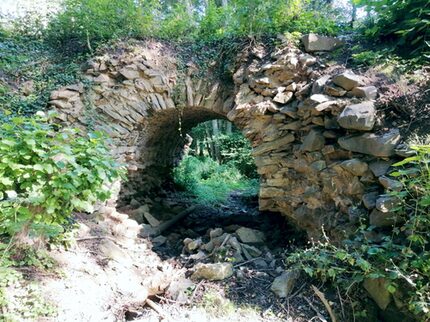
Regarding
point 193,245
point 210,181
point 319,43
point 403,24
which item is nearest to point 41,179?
point 193,245

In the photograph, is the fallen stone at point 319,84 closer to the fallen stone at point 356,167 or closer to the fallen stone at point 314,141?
the fallen stone at point 314,141

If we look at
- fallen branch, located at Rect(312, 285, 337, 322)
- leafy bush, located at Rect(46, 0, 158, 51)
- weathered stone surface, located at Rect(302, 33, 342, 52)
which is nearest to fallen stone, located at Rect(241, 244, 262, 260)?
fallen branch, located at Rect(312, 285, 337, 322)

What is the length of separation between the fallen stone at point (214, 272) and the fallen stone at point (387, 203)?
176 cm

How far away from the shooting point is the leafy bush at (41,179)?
2.38 metres

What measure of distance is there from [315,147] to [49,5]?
601 cm

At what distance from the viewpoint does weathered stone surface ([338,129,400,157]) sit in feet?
9.96

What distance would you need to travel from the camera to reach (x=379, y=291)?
8.69 ft

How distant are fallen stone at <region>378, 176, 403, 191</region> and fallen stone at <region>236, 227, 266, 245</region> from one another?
206 centimetres

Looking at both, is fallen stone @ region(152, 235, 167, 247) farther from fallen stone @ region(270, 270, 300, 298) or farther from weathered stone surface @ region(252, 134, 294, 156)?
fallen stone @ region(270, 270, 300, 298)

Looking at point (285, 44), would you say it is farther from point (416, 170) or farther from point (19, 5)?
point (19, 5)

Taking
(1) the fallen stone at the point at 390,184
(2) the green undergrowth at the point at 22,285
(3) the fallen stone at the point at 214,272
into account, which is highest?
(1) the fallen stone at the point at 390,184

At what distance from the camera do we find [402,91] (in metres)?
3.41

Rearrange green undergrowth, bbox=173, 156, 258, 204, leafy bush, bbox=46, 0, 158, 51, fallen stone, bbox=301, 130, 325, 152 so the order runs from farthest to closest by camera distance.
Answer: green undergrowth, bbox=173, 156, 258, 204 → leafy bush, bbox=46, 0, 158, 51 → fallen stone, bbox=301, 130, 325, 152

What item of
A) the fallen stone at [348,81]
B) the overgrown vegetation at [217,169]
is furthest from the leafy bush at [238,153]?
the fallen stone at [348,81]
